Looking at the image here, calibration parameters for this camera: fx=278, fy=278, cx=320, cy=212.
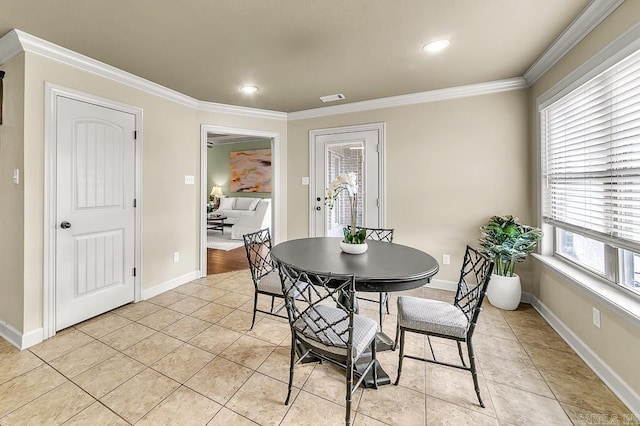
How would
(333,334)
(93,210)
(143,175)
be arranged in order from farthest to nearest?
(143,175)
(93,210)
(333,334)

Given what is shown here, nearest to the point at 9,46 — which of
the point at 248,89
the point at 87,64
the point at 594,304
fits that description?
the point at 87,64

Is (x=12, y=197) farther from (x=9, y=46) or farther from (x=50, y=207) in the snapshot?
(x=9, y=46)

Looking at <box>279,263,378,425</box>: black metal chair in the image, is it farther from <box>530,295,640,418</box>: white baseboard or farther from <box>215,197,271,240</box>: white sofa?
<box>215,197,271,240</box>: white sofa

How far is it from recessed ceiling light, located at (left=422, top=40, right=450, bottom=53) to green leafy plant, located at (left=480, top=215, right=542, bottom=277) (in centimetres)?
175

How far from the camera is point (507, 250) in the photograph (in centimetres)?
271

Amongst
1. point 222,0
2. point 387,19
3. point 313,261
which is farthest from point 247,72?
point 313,261

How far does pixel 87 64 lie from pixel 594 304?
4431 mm

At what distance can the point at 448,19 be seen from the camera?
75.6 inches

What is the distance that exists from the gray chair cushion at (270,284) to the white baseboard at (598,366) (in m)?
2.19

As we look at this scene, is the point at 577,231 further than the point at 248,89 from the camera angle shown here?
No

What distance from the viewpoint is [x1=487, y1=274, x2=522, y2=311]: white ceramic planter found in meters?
2.77

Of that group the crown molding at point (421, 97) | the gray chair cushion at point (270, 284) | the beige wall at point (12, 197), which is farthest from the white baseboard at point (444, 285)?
the beige wall at point (12, 197)

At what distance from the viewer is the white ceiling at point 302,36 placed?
5.90 feet

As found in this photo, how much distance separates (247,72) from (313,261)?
2078 millimetres
